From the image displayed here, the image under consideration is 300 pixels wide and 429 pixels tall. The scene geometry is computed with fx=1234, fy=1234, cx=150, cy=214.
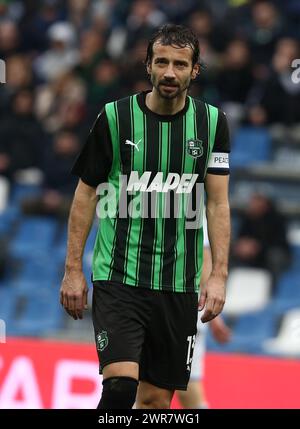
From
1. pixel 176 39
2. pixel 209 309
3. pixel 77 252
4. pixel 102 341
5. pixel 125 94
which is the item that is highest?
pixel 125 94

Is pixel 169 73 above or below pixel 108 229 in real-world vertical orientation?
above

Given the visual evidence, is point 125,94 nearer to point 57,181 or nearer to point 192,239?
point 57,181

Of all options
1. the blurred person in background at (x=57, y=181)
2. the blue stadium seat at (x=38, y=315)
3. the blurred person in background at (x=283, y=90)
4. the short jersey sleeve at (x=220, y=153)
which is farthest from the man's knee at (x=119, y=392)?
the blurred person in background at (x=57, y=181)

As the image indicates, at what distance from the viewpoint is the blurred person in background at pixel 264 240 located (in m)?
12.2

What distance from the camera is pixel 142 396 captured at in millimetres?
6074

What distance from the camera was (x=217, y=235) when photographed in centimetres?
606

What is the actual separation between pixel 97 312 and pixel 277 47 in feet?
26.6

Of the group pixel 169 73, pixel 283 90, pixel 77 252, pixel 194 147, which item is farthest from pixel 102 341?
pixel 283 90

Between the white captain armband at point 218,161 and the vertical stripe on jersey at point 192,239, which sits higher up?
the white captain armband at point 218,161

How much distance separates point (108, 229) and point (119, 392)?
Result: 2.71 feet

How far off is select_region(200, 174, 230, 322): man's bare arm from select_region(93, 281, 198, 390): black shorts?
0.14 metres

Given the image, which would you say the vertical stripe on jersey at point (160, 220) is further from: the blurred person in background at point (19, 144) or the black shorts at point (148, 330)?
the blurred person in background at point (19, 144)

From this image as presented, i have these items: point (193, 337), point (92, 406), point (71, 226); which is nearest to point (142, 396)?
point (193, 337)
